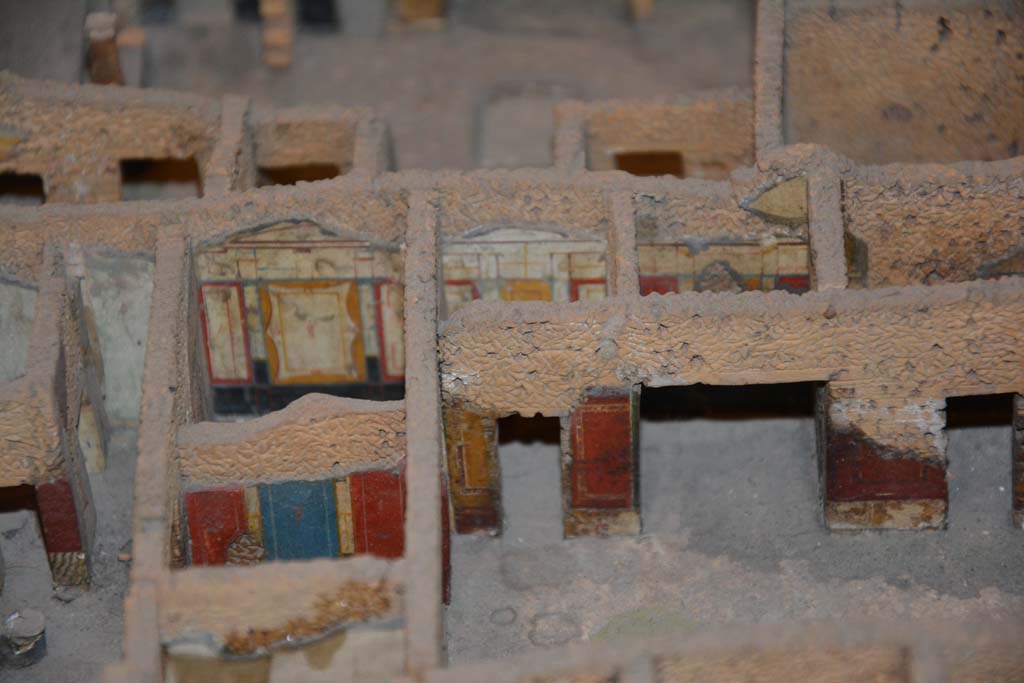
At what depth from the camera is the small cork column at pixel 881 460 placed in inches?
719

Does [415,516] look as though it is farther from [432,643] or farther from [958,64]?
[958,64]

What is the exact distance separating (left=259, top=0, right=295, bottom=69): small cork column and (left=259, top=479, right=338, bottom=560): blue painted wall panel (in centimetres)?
683

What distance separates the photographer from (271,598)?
1659 cm

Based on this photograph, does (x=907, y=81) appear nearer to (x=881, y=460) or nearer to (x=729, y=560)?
(x=881, y=460)

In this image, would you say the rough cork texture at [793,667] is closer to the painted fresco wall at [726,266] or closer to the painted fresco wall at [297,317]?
the painted fresco wall at [726,266]

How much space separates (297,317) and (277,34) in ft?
16.6

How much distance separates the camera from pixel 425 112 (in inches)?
922

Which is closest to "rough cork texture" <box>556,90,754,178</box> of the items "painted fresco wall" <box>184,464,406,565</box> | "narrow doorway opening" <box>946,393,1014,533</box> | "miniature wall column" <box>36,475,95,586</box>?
"narrow doorway opening" <box>946,393,1014,533</box>

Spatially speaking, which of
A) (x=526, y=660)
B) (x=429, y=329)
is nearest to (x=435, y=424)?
(x=429, y=329)

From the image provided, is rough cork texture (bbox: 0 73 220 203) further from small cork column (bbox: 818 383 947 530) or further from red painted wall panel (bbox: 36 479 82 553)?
small cork column (bbox: 818 383 947 530)

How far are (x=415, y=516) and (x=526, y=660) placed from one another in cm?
133

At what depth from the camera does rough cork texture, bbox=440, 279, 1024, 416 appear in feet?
58.0

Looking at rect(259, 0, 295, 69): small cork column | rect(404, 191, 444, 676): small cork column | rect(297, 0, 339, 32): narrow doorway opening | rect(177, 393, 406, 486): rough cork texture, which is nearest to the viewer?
rect(404, 191, 444, 676): small cork column

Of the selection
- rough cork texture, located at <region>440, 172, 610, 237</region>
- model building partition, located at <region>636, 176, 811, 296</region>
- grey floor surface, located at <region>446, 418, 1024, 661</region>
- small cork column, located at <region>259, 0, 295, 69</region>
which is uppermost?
small cork column, located at <region>259, 0, 295, 69</region>
